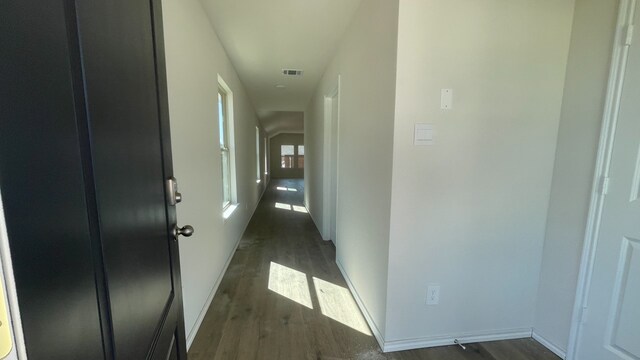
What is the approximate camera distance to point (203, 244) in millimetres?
1981

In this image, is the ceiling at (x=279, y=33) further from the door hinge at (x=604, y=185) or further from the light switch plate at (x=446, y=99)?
the door hinge at (x=604, y=185)

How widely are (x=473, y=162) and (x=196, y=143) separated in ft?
6.00

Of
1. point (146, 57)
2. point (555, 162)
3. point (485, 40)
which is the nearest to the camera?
point (146, 57)

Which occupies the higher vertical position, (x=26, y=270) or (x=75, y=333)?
(x=26, y=270)

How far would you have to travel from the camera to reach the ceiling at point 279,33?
6.65 ft

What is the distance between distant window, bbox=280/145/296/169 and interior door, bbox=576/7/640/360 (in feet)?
42.7

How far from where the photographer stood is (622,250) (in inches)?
51.3

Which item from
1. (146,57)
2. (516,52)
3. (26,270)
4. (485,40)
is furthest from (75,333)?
(516,52)

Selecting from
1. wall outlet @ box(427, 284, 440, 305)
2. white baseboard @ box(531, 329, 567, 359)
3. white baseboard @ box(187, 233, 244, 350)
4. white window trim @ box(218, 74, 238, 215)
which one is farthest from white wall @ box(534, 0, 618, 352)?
white window trim @ box(218, 74, 238, 215)

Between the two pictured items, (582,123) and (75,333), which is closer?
(75,333)

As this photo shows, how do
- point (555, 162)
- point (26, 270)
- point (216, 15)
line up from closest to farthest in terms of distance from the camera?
point (26, 270), point (555, 162), point (216, 15)

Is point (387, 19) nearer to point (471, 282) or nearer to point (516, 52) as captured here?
point (516, 52)

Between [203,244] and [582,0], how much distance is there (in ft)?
9.35

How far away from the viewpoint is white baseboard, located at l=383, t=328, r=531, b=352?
64.3 inches
